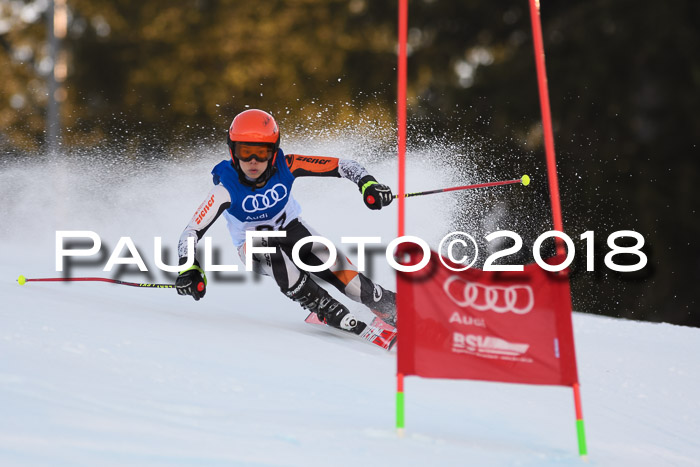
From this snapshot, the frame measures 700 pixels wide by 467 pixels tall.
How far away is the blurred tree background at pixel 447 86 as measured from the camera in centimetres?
1541

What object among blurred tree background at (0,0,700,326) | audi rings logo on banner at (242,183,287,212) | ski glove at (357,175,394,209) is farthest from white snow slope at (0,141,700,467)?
blurred tree background at (0,0,700,326)

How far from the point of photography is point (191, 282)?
6.00 metres

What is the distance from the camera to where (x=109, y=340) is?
4918 millimetres

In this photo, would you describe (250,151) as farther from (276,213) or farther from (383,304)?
(383,304)

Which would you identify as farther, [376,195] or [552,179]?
[376,195]

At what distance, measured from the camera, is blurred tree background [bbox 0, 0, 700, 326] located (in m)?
15.4

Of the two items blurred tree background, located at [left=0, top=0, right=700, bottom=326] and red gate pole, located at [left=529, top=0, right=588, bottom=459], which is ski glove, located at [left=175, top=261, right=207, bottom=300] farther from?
blurred tree background, located at [left=0, top=0, right=700, bottom=326]

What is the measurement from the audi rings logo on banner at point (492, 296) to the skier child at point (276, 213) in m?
2.12

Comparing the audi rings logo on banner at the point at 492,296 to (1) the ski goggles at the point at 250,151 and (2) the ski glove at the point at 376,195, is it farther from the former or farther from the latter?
(1) the ski goggles at the point at 250,151

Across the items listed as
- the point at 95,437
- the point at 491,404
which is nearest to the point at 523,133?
the point at 491,404

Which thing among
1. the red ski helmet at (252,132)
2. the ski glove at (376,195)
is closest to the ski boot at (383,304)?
the ski glove at (376,195)

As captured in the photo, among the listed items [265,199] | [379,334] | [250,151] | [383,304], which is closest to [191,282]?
[265,199]

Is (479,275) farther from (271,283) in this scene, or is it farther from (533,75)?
(533,75)

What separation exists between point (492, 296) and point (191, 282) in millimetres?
2488
